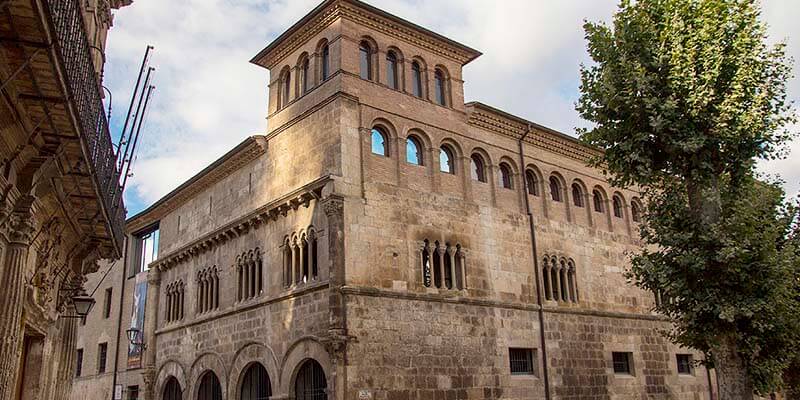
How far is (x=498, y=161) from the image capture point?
2161cm

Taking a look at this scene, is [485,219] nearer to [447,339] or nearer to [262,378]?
[447,339]

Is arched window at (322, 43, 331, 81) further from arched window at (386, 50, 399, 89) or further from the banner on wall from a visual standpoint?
the banner on wall

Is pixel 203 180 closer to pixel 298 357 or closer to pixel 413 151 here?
pixel 413 151

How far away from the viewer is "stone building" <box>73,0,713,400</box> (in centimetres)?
1708

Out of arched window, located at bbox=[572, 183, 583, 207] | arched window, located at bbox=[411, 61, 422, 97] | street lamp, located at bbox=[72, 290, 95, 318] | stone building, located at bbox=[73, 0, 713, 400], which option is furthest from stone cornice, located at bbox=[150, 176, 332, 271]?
arched window, located at bbox=[572, 183, 583, 207]

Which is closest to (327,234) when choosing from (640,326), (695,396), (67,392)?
(67,392)

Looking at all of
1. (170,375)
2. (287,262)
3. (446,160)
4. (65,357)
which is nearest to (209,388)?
(170,375)

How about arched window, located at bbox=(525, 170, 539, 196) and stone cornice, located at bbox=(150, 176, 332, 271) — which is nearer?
stone cornice, located at bbox=(150, 176, 332, 271)

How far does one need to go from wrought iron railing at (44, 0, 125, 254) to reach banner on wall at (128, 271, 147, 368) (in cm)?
1507

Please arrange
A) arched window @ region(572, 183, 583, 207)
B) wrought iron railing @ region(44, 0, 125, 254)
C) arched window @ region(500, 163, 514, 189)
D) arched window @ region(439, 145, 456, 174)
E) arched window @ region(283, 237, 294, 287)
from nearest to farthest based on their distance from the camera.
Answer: wrought iron railing @ region(44, 0, 125, 254)
arched window @ region(283, 237, 294, 287)
arched window @ region(439, 145, 456, 174)
arched window @ region(500, 163, 514, 189)
arched window @ region(572, 183, 583, 207)

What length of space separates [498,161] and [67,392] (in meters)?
13.8

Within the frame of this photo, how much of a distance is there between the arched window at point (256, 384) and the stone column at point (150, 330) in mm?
6844

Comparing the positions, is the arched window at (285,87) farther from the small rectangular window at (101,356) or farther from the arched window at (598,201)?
the small rectangular window at (101,356)

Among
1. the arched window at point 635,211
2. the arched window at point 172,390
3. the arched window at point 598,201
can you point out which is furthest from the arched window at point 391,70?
the arched window at point 172,390
